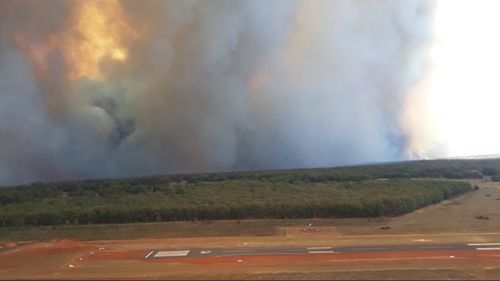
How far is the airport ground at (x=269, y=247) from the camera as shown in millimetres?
25328

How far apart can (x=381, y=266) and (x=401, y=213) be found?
1783cm

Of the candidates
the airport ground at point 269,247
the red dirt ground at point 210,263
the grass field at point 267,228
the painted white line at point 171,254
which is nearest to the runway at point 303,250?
the painted white line at point 171,254

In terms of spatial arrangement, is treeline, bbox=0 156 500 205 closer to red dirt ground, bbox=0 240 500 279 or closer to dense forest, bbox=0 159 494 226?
dense forest, bbox=0 159 494 226

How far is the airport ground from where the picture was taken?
25.3 metres

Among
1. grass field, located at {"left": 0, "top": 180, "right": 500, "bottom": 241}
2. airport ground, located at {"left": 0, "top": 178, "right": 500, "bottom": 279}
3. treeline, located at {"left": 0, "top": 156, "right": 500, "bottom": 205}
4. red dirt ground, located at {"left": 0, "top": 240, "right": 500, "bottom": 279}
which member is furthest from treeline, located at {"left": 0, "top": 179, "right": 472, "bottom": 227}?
red dirt ground, located at {"left": 0, "top": 240, "right": 500, "bottom": 279}

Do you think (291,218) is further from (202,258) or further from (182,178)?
(182,178)

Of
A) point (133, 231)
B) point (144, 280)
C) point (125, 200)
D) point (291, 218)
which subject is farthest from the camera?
point (125, 200)

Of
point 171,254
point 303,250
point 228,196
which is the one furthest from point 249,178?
point 171,254

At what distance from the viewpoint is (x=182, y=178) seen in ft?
224

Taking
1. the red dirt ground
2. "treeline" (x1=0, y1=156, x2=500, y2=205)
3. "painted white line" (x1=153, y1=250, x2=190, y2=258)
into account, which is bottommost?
the red dirt ground

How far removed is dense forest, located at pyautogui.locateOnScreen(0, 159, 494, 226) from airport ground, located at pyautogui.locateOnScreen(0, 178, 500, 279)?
1.62m

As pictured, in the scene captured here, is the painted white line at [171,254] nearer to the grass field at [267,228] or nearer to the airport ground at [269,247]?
the airport ground at [269,247]

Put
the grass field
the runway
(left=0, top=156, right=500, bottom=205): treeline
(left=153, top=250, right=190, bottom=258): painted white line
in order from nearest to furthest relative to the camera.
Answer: the runway < (left=153, top=250, right=190, bottom=258): painted white line < the grass field < (left=0, top=156, right=500, bottom=205): treeline

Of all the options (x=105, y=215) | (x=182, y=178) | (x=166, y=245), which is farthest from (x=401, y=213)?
(x=182, y=178)
